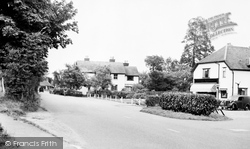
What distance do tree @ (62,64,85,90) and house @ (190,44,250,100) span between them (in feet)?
88.7

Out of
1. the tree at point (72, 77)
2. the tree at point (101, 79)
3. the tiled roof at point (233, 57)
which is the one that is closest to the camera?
the tiled roof at point (233, 57)

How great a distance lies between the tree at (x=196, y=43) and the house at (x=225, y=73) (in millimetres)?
17622

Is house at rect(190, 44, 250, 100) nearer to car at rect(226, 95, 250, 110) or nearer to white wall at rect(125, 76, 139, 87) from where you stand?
car at rect(226, 95, 250, 110)

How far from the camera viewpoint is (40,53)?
1944cm

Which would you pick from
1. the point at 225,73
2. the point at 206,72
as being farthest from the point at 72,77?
the point at 225,73

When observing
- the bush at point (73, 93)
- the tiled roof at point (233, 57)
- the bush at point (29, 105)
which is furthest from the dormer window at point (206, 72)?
the bush at point (29, 105)

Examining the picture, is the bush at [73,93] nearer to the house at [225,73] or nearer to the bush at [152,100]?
the house at [225,73]

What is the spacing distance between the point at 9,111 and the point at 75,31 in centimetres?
1047

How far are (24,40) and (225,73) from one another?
33122 millimetres

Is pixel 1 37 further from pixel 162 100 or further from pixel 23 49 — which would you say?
pixel 162 100

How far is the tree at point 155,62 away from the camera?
74.1m

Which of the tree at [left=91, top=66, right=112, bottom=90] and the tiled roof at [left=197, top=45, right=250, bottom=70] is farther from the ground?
the tiled roof at [left=197, top=45, right=250, bottom=70]

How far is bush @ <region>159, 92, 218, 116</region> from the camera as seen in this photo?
20.1 metres

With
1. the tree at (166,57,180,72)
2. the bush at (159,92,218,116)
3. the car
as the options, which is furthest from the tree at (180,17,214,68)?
the bush at (159,92,218,116)
